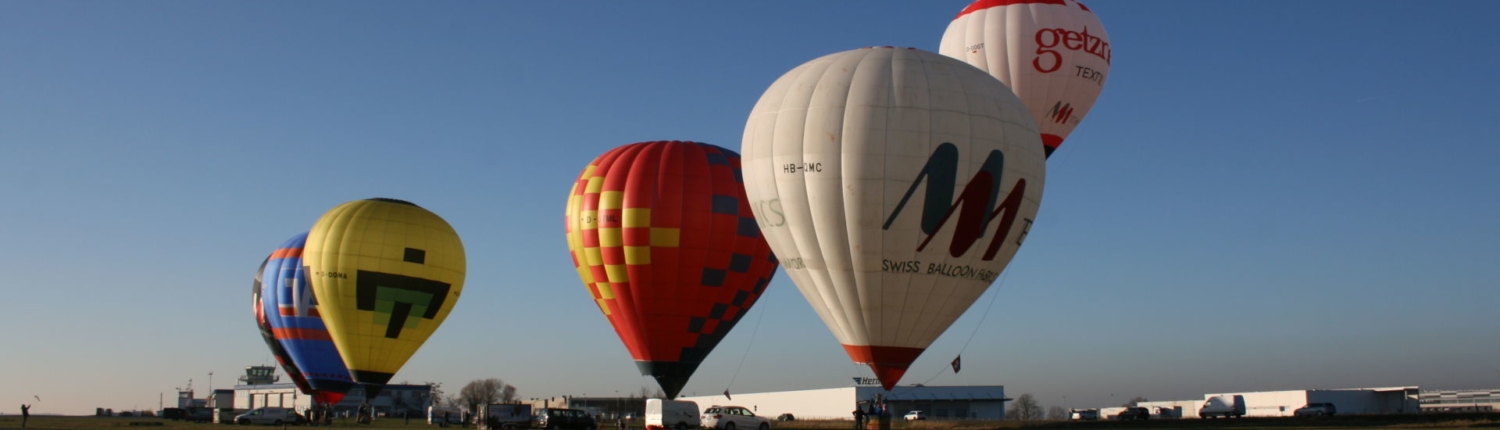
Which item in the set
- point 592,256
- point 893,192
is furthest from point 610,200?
point 893,192

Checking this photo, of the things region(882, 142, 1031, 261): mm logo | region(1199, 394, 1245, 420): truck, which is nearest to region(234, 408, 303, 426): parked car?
region(882, 142, 1031, 261): mm logo

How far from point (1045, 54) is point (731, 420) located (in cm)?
1320

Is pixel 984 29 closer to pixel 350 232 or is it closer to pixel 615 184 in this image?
pixel 615 184

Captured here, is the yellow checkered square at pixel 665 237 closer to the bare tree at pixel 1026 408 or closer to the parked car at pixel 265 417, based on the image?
the parked car at pixel 265 417

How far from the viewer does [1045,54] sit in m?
32.7

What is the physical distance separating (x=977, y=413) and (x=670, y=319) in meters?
32.8

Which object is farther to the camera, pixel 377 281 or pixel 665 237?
pixel 377 281

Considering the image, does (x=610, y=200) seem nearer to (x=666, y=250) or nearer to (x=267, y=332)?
(x=666, y=250)

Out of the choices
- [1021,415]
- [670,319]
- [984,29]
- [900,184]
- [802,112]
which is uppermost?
[984,29]

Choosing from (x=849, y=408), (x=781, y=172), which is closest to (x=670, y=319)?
(x=781, y=172)

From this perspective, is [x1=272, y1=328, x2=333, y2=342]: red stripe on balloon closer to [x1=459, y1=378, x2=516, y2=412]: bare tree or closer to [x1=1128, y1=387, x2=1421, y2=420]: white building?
[x1=1128, y1=387, x2=1421, y2=420]: white building

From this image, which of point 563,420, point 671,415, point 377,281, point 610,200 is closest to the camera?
point 671,415

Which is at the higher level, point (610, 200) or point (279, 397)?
point (610, 200)

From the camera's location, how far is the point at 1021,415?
120 meters
